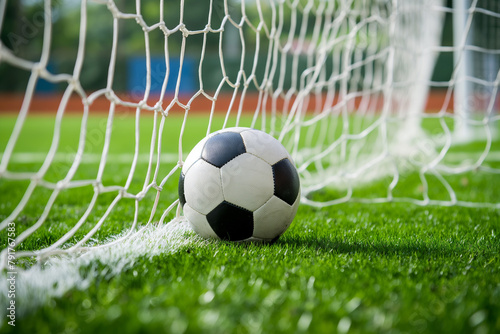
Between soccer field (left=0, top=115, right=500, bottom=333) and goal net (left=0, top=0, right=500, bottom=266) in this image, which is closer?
soccer field (left=0, top=115, right=500, bottom=333)

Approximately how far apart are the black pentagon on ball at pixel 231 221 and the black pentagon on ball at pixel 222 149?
0.20 m

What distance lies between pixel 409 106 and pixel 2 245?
563cm

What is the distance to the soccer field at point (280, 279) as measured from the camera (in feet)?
4.56

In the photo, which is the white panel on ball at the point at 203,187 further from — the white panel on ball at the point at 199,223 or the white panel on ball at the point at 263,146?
the white panel on ball at the point at 263,146

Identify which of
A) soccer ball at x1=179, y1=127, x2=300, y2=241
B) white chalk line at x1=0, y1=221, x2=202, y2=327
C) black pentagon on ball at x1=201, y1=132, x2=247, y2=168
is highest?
black pentagon on ball at x1=201, y1=132, x2=247, y2=168

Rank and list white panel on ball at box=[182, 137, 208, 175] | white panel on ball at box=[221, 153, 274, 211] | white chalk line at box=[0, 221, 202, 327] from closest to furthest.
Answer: white chalk line at box=[0, 221, 202, 327] < white panel on ball at box=[221, 153, 274, 211] < white panel on ball at box=[182, 137, 208, 175]

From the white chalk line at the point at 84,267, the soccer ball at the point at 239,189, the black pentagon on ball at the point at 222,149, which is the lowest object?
the white chalk line at the point at 84,267

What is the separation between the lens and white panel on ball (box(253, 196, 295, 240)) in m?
2.22

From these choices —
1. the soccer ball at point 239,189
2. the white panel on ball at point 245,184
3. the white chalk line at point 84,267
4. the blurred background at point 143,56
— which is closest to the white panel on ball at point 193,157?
the soccer ball at point 239,189

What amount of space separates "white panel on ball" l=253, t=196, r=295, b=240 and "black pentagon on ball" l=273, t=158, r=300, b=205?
0.03 meters

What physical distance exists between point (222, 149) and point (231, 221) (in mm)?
337

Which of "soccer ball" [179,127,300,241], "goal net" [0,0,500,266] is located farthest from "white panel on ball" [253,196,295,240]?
"goal net" [0,0,500,266]

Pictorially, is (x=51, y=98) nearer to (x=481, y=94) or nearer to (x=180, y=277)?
(x=481, y=94)

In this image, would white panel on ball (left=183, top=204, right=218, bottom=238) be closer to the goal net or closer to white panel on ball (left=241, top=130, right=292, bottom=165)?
the goal net
